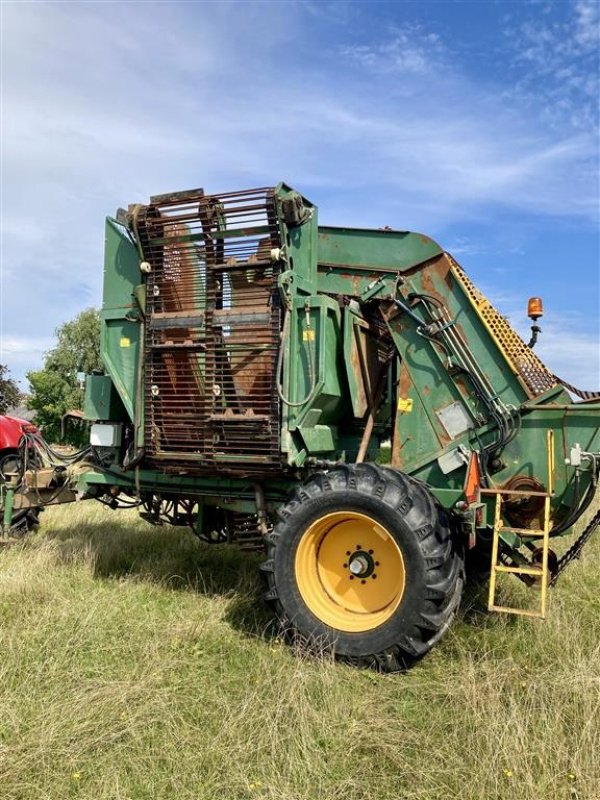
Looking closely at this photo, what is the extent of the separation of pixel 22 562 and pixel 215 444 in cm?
252

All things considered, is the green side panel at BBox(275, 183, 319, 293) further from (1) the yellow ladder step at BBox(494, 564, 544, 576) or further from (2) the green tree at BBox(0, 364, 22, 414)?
(2) the green tree at BBox(0, 364, 22, 414)

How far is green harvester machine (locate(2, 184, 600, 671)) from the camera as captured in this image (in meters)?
4.46

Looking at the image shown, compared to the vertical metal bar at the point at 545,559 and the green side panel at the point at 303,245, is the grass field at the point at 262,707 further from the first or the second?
the green side panel at the point at 303,245

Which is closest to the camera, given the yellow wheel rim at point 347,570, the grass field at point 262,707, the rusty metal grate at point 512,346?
the grass field at point 262,707

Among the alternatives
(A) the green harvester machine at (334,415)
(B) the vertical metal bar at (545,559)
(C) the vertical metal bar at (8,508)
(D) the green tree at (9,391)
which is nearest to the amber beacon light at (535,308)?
(A) the green harvester machine at (334,415)

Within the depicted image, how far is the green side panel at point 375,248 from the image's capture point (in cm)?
514

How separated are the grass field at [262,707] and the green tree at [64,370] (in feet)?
103

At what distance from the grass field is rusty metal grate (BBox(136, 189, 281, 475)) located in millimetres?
1298

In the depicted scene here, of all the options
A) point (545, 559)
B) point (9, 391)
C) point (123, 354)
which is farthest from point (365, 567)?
point (9, 391)

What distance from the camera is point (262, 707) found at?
3.64 meters

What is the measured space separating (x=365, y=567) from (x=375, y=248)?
8.09ft

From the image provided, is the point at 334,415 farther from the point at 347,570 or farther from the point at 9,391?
the point at 9,391

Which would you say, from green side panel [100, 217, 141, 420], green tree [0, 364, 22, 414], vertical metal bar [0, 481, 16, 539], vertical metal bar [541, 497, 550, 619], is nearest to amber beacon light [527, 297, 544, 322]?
vertical metal bar [541, 497, 550, 619]

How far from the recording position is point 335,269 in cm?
549
